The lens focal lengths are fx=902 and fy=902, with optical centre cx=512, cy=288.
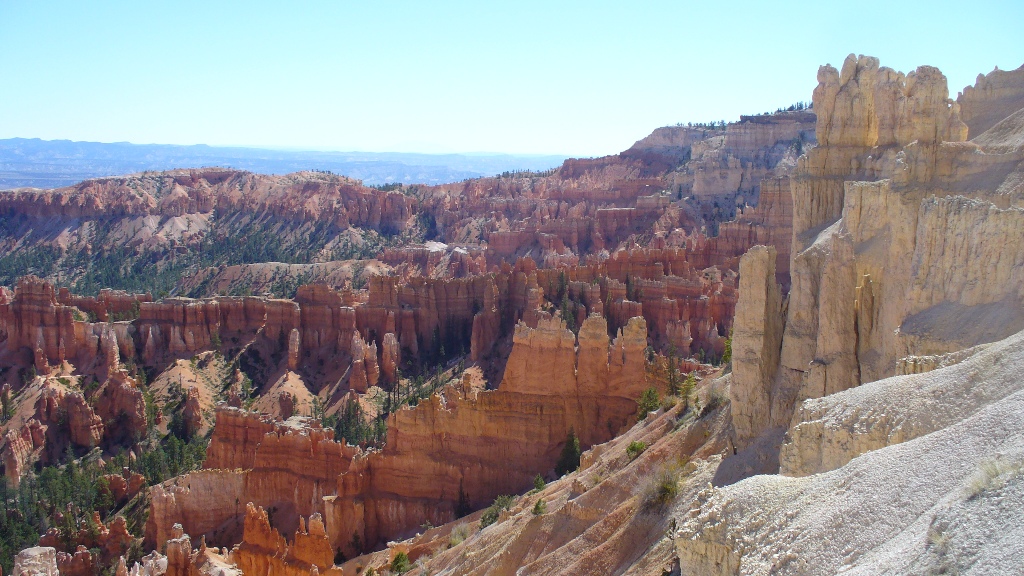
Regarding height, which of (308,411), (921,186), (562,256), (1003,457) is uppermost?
(921,186)

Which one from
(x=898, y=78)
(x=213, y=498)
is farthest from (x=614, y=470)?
(x=213, y=498)

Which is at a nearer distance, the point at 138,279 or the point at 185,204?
the point at 138,279

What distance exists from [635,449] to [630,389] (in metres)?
11.1

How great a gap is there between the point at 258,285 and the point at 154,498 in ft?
199

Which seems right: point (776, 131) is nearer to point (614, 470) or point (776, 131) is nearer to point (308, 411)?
point (308, 411)

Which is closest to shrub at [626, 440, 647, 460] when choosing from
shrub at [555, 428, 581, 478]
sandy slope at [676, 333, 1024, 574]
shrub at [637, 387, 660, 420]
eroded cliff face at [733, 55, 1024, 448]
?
eroded cliff face at [733, 55, 1024, 448]

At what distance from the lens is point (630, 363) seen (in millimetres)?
33812

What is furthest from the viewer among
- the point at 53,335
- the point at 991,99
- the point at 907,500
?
the point at 53,335

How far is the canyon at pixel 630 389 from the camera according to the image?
35.5 ft

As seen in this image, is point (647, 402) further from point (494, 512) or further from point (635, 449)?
point (635, 449)

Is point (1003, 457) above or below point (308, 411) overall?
above

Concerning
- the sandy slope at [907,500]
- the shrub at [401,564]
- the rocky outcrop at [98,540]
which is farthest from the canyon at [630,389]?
the shrub at [401,564]

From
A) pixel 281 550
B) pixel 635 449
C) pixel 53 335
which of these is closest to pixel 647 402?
pixel 635 449

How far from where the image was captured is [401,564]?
2736 cm
